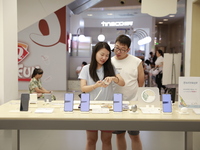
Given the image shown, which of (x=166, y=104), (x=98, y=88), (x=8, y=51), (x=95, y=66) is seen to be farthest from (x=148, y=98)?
(x=8, y=51)

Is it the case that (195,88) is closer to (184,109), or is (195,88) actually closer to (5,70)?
(184,109)

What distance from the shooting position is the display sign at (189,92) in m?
2.56

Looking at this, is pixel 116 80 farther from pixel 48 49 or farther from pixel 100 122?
pixel 48 49

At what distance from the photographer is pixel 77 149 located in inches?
146

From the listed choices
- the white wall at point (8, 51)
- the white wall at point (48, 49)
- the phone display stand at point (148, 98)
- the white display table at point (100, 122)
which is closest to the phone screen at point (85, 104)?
the white display table at point (100, 122)

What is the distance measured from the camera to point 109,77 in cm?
260

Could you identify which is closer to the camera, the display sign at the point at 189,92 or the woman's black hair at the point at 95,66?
the display sign at the point at 189,92

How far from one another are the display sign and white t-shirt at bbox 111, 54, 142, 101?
2.10 feet

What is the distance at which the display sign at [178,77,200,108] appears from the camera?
2.56 meters

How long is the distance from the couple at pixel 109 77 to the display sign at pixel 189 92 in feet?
2.00

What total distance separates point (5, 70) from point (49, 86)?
7810 millimetres

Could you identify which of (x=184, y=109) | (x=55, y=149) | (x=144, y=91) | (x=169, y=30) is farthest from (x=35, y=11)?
(x=169, y=30)

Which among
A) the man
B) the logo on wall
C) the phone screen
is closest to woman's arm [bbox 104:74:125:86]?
the man

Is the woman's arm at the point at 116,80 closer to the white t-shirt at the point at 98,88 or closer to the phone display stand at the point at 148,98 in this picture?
the white t-shirt at the point at 98,88
